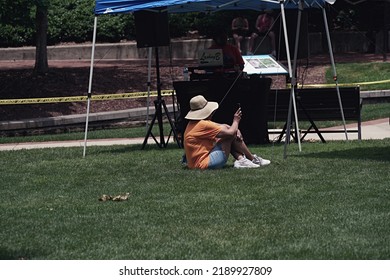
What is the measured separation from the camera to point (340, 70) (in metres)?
26.1

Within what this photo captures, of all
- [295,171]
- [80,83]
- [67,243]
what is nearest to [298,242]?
[67,243]

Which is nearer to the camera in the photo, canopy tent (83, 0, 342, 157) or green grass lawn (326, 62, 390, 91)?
canopy tent (83, 0, 342, 157)

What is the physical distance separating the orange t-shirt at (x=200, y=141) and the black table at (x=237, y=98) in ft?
9.26

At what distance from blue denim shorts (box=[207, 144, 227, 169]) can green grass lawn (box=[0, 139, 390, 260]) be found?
15cm

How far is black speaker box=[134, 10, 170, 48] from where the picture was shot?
52.8ft

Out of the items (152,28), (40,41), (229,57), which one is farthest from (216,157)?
(40,41)

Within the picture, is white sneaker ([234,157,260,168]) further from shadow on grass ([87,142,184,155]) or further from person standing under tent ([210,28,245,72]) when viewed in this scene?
person standing under tent ([210,28,245,72])

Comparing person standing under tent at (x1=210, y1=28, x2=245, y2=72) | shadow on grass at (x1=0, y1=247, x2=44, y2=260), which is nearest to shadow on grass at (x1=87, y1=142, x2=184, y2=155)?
person standing under tent at (x1=210, y1=28, x2=245, y2=72)

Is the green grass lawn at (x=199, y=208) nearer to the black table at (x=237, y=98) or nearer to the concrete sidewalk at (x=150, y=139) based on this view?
the black table at (x=237, y=98)

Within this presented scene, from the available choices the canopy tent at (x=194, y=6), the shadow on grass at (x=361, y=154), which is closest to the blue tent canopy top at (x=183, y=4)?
the canopy tent at (x=194, y=6)

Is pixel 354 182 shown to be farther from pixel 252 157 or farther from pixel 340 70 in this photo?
pixel 340 70

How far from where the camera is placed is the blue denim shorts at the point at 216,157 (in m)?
12.5

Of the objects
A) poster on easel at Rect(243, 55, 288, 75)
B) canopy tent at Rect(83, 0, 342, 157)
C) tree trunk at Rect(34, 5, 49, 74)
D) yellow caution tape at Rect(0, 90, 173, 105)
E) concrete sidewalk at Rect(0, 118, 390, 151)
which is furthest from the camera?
tree trunk at Rect(34, 5, 49, 74)

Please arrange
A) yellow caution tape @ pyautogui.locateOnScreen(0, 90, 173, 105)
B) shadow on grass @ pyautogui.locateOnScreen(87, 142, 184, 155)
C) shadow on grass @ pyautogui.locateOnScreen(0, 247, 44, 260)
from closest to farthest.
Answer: shadow on grass @ pyautogui.locateOnScreen(0, 247, 44, 260), shadow on grass @ pyautogui.locateOnScreen(87, 142, 184, 155), yellow caution tape @ pyautogui.locateOnScreen(0, 90, 173, 105)
